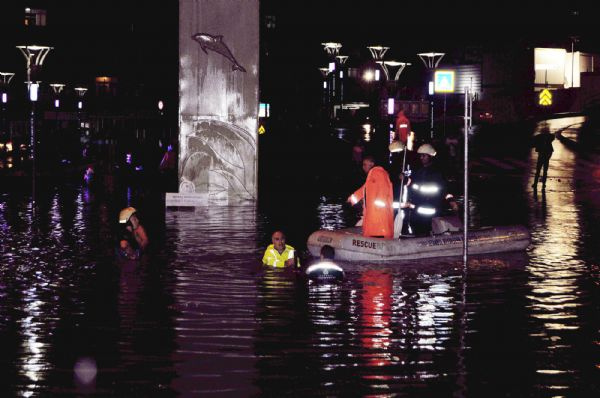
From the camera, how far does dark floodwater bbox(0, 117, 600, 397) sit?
31.0 feet

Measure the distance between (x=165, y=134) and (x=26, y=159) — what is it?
1222cm

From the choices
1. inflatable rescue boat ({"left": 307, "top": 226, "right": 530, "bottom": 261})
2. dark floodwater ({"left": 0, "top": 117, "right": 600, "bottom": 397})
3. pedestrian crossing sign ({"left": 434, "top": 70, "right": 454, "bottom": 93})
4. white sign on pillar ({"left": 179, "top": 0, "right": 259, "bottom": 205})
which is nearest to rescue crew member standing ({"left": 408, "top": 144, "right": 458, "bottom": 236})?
inflatable rescue boat ({"left": 307, "top": 226, "right": 530, "bottom": 261})

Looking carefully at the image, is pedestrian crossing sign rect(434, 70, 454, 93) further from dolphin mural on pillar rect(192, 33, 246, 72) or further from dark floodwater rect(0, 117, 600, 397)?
dark floodwater rect(0, 117, 600, 397)

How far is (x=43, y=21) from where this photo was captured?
96000mm

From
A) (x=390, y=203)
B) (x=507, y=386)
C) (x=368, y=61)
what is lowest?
(x=507, y=386)

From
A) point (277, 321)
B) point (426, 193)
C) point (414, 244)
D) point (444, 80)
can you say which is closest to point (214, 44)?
point (426, 193)

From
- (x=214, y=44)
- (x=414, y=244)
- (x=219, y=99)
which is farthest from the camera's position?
(x=219, y=99)

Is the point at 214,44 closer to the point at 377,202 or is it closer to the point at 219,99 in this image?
the point at 219,99

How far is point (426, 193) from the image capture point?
1866 centimetres

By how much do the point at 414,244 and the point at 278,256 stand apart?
95.1 inches

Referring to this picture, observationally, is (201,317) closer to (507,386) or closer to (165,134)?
(507,386)

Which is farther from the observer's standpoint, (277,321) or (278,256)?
(278,256)

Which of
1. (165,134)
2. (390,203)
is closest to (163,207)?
(390,203)

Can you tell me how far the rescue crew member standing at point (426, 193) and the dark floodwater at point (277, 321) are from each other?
1.27m
